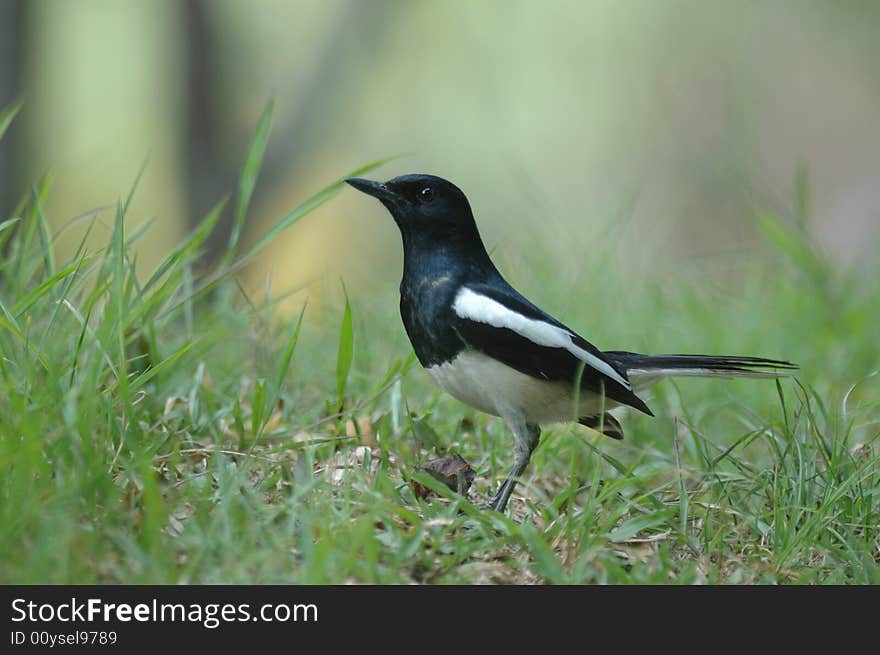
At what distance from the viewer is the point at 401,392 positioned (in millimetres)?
3928

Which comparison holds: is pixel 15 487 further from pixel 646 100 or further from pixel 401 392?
pixel 646 100

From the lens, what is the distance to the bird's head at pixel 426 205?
3564 millimetres

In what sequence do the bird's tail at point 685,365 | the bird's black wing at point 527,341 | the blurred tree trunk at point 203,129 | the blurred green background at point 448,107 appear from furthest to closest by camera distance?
the blurred green background at point 448,107 → the blurred tree trunk at point 203,129 → the bird's tail at point 685,365 → the bird's black wing at point 527,341

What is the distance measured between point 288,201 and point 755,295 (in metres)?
5.33

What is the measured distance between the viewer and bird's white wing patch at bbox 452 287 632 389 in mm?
3246

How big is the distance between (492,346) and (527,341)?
0.43ft

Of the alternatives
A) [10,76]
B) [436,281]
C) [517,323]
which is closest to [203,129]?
[10,76]

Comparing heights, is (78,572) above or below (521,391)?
below

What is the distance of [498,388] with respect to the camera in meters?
3.28

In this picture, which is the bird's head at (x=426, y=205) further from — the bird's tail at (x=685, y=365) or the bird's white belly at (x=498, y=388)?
the bird's tail at (x=685, y=365)

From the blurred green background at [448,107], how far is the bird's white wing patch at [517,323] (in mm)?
4821

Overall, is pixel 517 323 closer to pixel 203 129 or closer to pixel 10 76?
pixel 10 76

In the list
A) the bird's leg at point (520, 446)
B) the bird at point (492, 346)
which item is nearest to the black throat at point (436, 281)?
the bird at point (492, 346)
